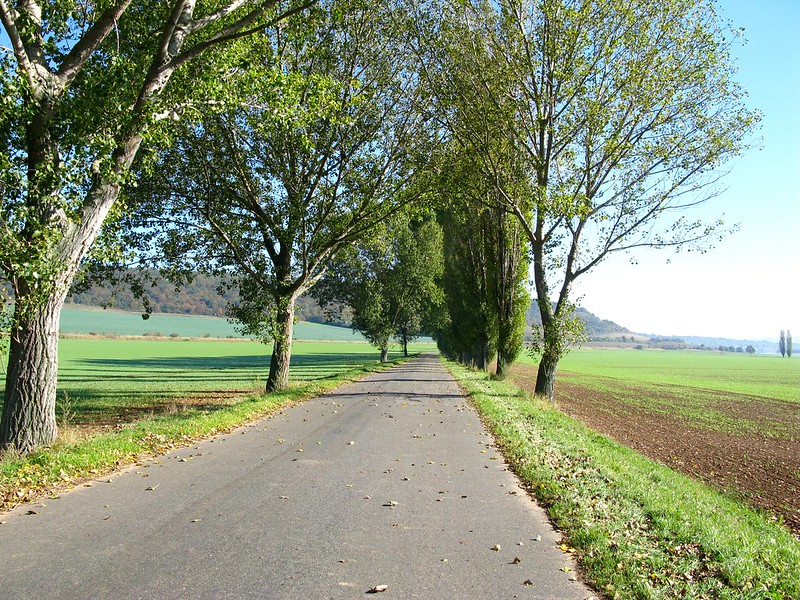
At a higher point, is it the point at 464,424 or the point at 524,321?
the point at 524,321

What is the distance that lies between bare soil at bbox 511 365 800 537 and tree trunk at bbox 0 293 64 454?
10928mm

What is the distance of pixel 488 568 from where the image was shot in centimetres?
473

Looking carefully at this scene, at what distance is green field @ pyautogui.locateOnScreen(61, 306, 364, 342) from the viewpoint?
102 metres

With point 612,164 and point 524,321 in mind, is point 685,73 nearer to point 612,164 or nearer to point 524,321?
point 612,164

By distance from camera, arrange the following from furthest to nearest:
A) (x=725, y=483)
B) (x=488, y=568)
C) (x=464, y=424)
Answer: (x=464, y=424), (x=725, y=483), (x=488, y=568)

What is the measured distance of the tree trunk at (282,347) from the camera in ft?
59.7

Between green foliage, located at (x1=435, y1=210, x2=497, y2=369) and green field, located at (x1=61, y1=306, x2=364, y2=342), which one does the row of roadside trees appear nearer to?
green foliage, located at (x1=435, y1=210, x2=497, y2=369)

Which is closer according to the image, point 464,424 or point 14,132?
point 14,132

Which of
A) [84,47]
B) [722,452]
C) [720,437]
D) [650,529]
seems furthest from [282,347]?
[650,529]

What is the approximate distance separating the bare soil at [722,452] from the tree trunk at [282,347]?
382 inches

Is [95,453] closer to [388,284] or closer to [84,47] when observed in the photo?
[84,47]

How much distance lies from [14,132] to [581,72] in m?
14.8

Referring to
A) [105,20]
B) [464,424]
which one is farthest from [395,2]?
[464,424]

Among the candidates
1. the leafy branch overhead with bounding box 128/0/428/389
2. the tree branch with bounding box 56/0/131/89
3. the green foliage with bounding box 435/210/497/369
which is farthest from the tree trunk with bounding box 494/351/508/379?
the tree branch with bounding box 56/0/131/89
